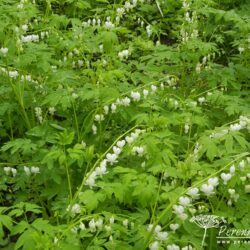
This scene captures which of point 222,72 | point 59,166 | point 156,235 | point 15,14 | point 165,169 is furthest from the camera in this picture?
point 222,72

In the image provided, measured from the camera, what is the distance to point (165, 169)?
11.3ft

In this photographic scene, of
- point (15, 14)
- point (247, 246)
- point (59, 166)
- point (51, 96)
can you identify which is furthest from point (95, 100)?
point (247, 246)

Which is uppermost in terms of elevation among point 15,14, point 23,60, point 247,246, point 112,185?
point 15,14

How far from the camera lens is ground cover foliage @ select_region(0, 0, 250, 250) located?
10.7ft

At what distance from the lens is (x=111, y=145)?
385cm

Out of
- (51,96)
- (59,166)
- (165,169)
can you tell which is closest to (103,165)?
(165,169)

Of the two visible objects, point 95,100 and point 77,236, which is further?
point 95,100

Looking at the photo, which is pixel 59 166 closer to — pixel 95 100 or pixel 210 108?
pixel 95 100

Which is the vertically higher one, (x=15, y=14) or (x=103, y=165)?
(x=15, y=14)

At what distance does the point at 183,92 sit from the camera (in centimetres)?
→ 543

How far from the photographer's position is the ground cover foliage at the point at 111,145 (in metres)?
3.27

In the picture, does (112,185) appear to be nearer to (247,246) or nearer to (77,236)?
(77,236)

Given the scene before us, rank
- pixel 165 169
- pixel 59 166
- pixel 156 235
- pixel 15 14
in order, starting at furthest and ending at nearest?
pixel 15 14 < pixel 59 166 < pixel 165 169 < pixel 156 235

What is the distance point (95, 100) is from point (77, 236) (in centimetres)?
159
